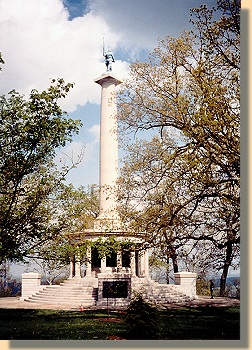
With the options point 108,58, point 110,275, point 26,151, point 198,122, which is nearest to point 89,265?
point 110,275

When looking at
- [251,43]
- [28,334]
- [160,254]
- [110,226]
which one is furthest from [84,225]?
[251,43]

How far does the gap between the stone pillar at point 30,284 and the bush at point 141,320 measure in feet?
5.24

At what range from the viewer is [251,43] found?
14.9 feet

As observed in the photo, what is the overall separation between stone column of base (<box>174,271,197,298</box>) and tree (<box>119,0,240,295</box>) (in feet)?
1.78

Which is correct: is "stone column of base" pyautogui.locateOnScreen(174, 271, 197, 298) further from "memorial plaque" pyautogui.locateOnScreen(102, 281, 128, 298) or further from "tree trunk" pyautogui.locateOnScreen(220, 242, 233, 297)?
"memorial plaque" pyautogui.locateOnScreen(102, 281, 128, 298)

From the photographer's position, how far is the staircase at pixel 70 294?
214 inches

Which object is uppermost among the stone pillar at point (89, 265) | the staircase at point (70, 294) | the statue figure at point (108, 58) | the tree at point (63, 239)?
the statue figure at point (108, 58)

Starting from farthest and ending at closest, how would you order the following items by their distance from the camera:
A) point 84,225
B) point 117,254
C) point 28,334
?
point 84,225
point 117,254
point 28,334

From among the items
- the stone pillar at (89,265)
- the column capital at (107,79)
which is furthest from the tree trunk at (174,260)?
the column capital at (107,79)

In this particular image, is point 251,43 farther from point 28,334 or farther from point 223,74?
point 28,334

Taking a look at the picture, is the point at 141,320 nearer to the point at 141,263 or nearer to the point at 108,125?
the point at 141,263

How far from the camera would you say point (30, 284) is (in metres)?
5.70

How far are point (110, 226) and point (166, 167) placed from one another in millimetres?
1181

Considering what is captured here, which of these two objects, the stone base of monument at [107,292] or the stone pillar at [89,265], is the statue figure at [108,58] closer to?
the stone pillar at [89,265]
